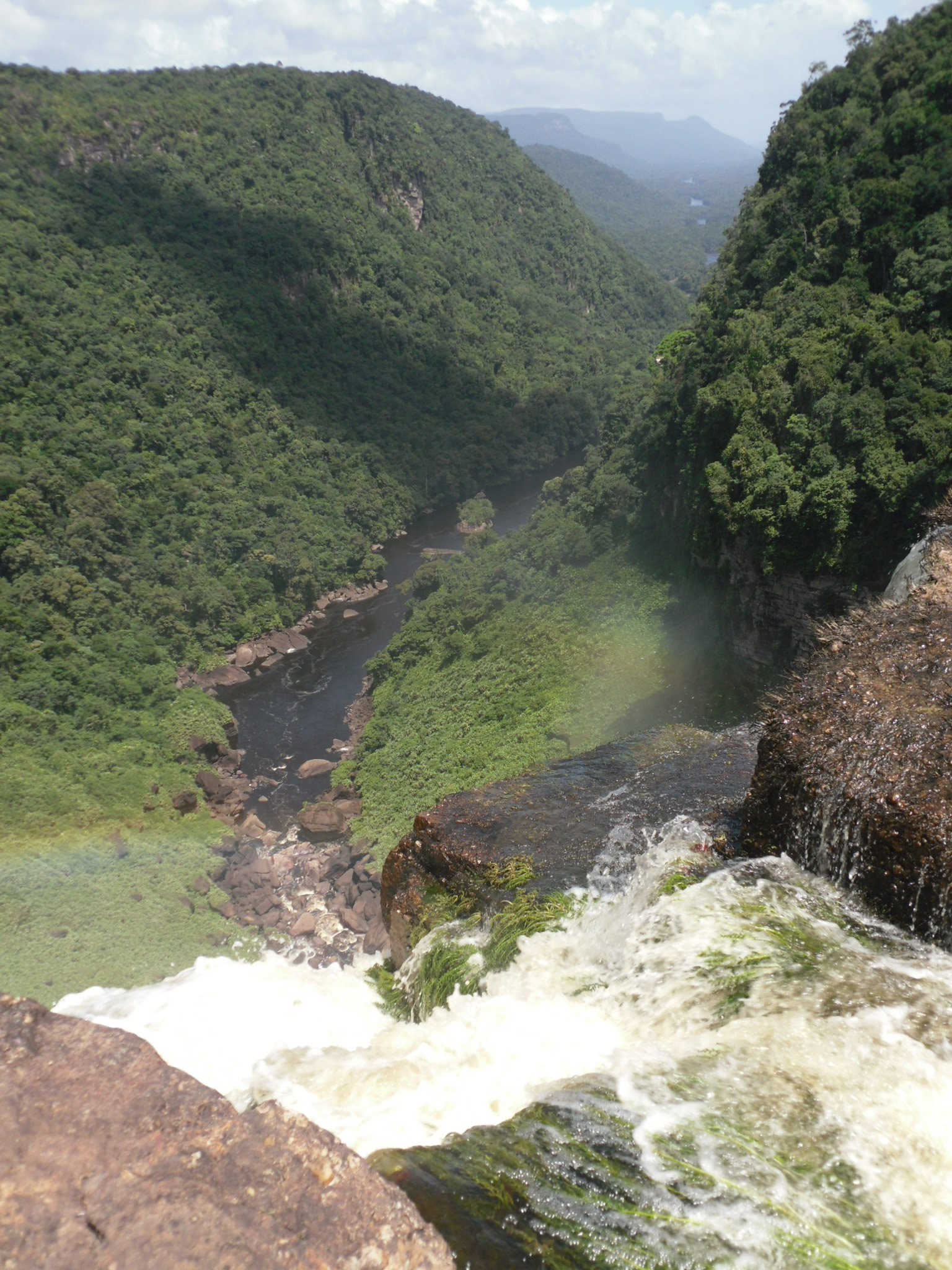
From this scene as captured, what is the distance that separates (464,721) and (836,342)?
22104mm

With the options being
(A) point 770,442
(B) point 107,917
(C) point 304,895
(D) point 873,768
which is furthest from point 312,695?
(D) point 873,768

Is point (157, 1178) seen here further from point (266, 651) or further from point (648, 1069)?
point (266, 651)

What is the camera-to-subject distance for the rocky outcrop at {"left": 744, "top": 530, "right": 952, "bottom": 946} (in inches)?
364

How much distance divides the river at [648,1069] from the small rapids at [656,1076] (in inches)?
0.8

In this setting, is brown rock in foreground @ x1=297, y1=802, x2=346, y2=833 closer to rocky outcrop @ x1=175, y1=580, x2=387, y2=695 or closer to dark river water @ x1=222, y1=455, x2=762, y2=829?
dark river water @ x1=222, y1=455, x2=762, y2=829

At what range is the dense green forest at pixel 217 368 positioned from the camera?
139 feet

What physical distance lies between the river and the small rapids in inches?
0.8

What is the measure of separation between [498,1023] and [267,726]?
35250mm

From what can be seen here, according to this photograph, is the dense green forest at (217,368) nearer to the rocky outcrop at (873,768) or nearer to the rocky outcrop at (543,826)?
the rocky outcrop at (543,826)

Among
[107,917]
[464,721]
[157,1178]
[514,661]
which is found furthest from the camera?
[514,661]

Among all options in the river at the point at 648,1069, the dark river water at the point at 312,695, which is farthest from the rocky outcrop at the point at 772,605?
the dark river water at the point at 312,695

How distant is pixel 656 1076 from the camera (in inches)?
293

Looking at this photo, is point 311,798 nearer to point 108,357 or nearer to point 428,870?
point 428,870

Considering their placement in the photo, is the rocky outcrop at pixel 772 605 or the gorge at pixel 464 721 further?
the rocky outcrop at pixel 772 605
